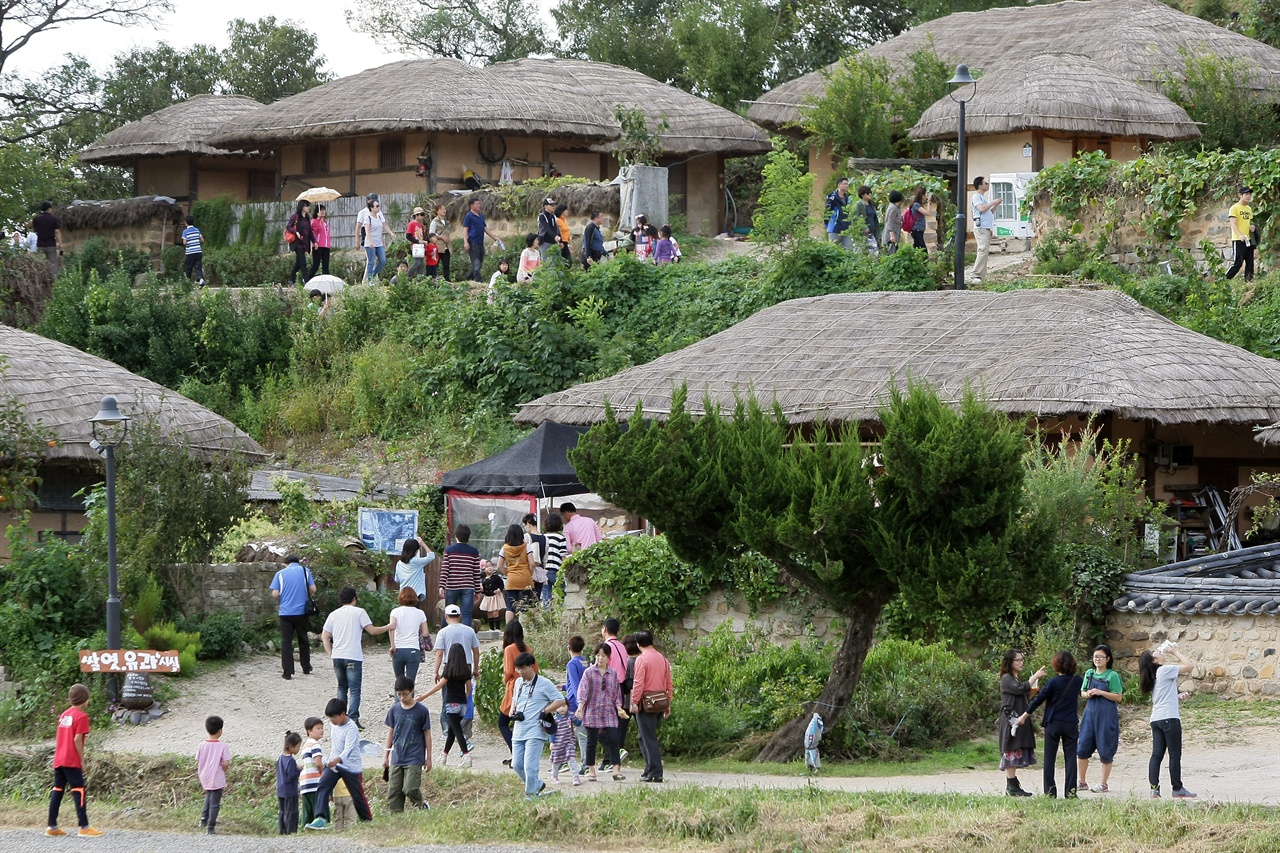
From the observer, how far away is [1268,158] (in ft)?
82.5

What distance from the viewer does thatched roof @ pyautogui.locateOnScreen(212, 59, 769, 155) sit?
3412cm

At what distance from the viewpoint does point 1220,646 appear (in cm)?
1648

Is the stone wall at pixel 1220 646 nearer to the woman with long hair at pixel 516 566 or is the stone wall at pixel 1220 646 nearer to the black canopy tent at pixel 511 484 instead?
the woman with long hair at pixel 516 566

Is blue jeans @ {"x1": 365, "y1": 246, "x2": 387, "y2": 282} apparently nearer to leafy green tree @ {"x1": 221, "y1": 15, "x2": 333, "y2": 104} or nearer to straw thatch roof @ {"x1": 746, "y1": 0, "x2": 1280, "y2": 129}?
straw thatch roof @ {"x1": 746, "y1": 0, "x2": 1280, "y2": 129}

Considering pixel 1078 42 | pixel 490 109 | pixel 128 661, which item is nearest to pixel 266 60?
pixel 490 109

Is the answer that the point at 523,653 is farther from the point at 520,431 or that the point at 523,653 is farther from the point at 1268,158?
the point at 1268,158

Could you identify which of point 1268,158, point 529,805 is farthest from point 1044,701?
point 1268,158

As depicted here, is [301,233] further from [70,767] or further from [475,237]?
[70,767]

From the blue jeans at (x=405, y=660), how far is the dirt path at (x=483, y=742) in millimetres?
797

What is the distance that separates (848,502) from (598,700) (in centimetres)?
266

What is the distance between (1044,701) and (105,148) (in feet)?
105

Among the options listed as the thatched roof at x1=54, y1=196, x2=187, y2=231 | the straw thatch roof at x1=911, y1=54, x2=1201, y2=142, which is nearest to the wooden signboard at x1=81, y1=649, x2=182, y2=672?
the straw thatch roof at x1=911, y1=54, x2=1201, y2=142

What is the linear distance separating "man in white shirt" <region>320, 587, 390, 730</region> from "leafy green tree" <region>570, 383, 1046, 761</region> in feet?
8.94

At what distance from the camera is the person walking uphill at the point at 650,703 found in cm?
1394
